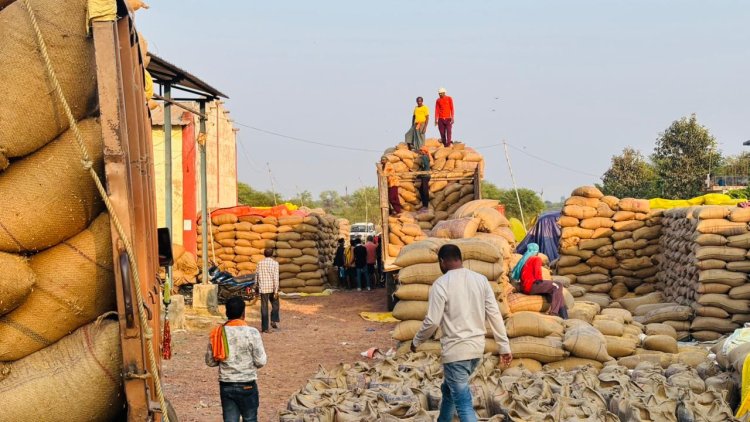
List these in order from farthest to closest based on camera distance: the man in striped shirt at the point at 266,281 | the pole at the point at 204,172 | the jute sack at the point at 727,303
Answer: the pole at the point at 204,172 → the man in striped shirt at the point at 266,281 → the jute sack at the point at 727,303

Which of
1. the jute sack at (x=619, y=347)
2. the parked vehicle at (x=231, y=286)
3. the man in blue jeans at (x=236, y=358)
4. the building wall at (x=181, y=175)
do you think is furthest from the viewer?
the building wall at (x=181, y=175)

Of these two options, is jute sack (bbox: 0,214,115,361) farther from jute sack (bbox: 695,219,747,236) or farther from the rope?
jute sack (bbox: 695,219,747,236)

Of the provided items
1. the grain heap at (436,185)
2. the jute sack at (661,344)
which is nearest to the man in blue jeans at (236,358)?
the jute sack at (661,344)

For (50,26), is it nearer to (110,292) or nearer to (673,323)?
(110,292)

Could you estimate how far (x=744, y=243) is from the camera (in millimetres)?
11242

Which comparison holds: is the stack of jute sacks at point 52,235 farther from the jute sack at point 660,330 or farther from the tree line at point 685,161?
the tree line at point 685,161

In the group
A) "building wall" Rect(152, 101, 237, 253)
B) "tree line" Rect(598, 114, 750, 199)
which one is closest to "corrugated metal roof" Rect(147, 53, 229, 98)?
"building wall" Rect(152, 101, 237, 253)

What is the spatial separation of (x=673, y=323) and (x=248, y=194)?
158ft

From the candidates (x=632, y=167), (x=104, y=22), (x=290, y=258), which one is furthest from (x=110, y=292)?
(x=632, y=167)

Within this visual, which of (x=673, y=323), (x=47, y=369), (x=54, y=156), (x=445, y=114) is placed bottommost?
(x=673, y=323)

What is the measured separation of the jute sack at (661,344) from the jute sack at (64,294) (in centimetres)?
730

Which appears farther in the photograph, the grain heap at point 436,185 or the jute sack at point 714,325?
the grain heap at point 436,185

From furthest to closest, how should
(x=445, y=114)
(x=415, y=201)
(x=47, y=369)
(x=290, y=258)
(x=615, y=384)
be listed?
(x=290, y=258)
(x=445, y=114)
(x=415, y=201)
(x=615, y=384)
(x=47, y=369)

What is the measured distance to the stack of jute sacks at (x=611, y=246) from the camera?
14641 millimetres
